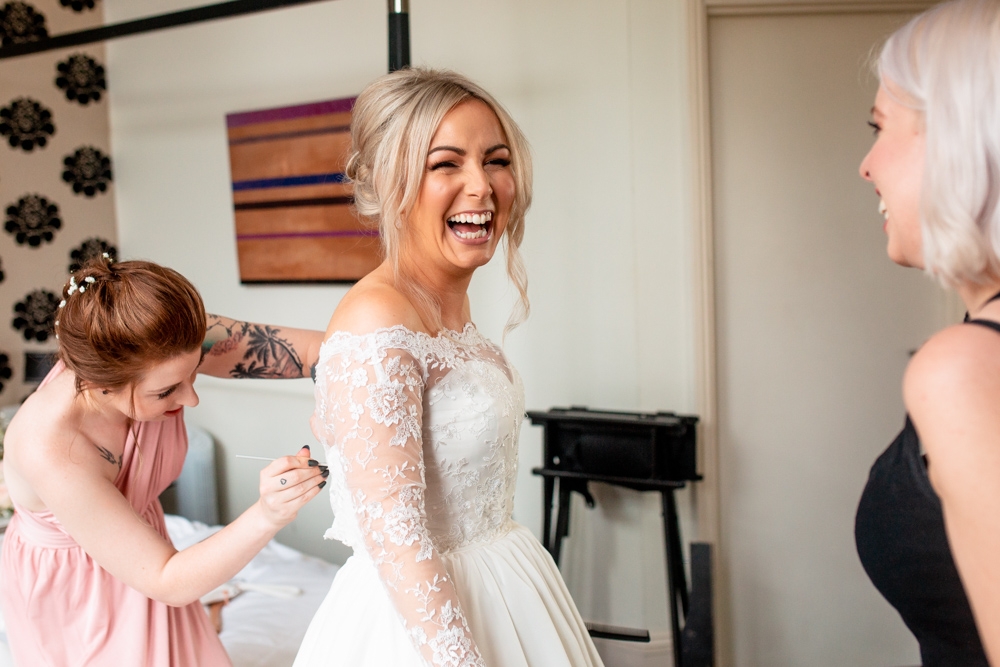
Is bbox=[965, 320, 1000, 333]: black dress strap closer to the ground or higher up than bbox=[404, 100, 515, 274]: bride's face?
closer to the ground

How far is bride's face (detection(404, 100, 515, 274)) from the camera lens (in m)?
1.31

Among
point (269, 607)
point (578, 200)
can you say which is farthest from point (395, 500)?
point (578, 200)

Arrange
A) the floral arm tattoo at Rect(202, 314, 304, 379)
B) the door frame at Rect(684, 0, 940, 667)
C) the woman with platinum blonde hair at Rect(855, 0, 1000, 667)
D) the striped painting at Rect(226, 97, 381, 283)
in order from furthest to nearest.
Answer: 1. the striped painting at Rect(226, 97, 381, 283)
2. the door frame at Rect(684, 0, 940, 667)
3. the floral arm tattoo at Rect(202, 314, 304, 379)
4. the woman with platinum blonde hair at Rect(855, 0, 1000, 667)

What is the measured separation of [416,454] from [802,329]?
225 centimetres

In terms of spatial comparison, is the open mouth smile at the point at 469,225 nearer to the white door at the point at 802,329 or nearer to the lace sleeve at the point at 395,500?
the lace sleeve at the point at 395,500

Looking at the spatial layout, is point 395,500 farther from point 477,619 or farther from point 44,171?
point 44,171

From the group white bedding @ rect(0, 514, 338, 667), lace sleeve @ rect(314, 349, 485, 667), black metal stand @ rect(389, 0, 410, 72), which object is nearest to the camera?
lace sleeve @ rect(314, 349, 485, 667)

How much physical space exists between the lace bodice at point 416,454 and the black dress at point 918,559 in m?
0.57

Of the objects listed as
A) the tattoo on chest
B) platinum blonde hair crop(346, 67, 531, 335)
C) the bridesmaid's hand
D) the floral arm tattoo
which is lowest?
the bridesmaid's hand

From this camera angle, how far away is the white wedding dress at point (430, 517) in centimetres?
110

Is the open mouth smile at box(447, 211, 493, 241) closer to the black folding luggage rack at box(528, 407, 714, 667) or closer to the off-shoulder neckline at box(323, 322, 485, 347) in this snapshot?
the off-shoulder neckline at box(323, 322, 485, 347)

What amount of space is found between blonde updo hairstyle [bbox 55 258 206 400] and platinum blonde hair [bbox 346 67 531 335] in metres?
0.38

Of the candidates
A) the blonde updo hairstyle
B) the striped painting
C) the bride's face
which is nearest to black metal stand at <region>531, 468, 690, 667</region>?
the striped painting

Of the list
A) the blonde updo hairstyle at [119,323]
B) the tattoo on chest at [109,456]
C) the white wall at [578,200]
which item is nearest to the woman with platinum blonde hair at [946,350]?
the blonde updo hairstyle at [119,323]
